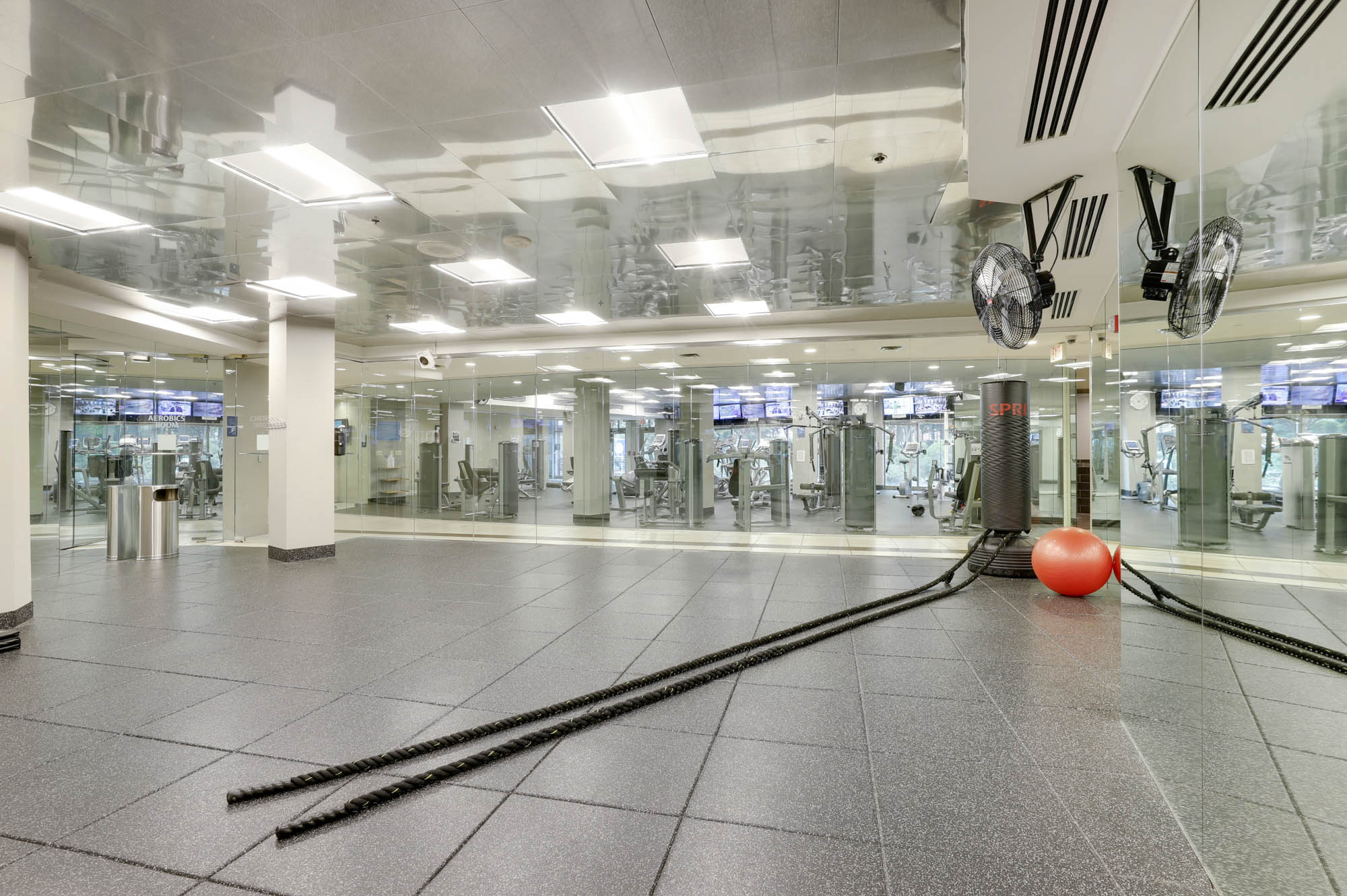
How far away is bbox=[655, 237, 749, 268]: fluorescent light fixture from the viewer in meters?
5.67

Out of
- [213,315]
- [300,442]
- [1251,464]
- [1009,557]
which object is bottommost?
[1009,557]

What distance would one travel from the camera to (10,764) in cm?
270

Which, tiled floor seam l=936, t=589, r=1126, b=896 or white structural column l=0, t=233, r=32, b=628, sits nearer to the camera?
tiled floor seam l=936, t=589, r=1126, b=896

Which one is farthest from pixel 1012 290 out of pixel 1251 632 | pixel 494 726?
pixel 494 726

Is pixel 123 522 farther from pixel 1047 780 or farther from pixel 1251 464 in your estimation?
pixel 1251 464

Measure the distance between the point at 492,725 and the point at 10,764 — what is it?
6.19 ft

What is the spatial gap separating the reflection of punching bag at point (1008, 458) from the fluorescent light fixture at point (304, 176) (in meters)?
5.74

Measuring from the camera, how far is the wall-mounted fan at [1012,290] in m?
3.54

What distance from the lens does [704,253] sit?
5.95 metres

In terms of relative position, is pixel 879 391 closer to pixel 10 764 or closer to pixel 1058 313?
pixel 1058 313

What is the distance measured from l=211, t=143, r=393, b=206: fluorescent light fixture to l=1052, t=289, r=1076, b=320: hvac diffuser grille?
5.99 m

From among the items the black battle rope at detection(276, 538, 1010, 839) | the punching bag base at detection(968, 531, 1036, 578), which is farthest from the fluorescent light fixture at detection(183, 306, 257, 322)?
the punching bag base at detection(968, 531, 1036, 578)

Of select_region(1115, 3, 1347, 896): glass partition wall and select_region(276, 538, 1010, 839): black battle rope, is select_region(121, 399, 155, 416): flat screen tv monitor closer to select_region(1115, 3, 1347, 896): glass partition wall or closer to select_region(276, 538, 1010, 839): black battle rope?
select_region(276, 538, 1010, 839): black battle rope

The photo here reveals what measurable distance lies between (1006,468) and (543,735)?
5.45m
